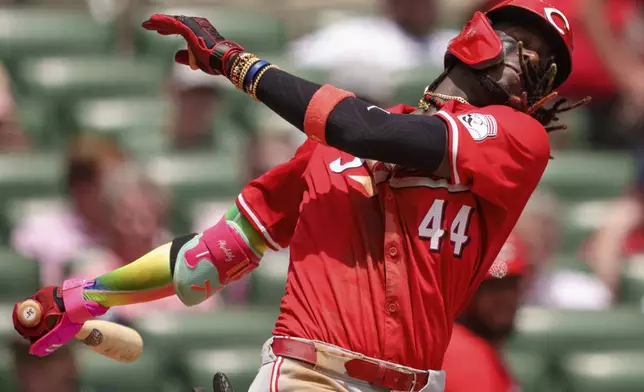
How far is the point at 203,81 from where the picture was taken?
7012mm

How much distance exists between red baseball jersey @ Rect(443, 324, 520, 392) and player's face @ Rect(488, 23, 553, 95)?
47.2 inches

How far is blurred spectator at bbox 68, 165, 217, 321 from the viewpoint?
590 cm

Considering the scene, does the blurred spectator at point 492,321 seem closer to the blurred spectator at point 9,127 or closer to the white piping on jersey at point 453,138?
the white piping on jersey at point 453,138

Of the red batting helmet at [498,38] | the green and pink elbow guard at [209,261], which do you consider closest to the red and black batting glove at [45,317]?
the green and pink elbow guard at [209,261]

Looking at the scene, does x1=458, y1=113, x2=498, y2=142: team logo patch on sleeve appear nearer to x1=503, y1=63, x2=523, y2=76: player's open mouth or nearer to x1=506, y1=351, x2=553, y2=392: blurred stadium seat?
x1=503, y1=63, x2=523, y2=76: player's open mouth

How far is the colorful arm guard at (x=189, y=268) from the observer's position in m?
3.64

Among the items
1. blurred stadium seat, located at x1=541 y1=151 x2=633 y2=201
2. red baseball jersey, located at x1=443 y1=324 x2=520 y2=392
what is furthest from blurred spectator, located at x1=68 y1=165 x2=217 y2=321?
blurred stadium seat, located at x1=541 y1=151 x2=633 y2=201

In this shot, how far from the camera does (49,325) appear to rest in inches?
143

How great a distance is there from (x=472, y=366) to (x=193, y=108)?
2922 mm

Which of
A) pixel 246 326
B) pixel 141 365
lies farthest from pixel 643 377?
pixel 141 365

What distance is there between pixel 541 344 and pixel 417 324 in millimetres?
3129

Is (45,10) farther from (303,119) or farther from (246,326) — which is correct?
(303,119)

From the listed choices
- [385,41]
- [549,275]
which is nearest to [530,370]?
[549,275]

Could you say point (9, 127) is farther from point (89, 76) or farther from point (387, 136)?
point (387, 136)
